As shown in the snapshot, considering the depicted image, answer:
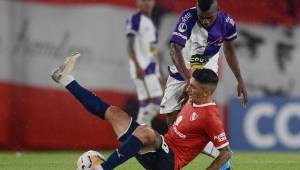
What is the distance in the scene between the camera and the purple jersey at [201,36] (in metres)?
9.44

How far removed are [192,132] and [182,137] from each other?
0.11 m

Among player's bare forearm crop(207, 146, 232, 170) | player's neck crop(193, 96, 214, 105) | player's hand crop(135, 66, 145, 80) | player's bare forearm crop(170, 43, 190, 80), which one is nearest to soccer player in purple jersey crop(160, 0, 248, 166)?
player's bare forearm crop(170, 43, 190, 80)

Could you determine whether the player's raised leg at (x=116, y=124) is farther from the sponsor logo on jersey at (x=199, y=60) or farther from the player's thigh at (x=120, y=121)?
the sponsor logo on jersey at (x=199, y=60)

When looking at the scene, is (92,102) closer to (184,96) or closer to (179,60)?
(179,60)

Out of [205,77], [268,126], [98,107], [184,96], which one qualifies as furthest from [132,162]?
[268,126]

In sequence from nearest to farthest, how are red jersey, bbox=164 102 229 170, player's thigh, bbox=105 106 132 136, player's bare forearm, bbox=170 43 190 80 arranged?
red jersey, bbox=164 102 229 170 → player's thigh, bbox=105 106 132 136 → player's bare forearm, bbox=170 43 190 80

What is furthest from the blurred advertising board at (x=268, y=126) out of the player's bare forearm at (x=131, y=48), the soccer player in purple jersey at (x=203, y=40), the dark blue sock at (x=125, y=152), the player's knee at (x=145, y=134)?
the dark blue sock at (x=125, y=152)

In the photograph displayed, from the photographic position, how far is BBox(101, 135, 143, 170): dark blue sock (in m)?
7.64

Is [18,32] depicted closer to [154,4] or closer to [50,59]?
[50,59]

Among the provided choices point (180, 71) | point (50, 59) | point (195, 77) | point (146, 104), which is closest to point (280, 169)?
point (180, 71)

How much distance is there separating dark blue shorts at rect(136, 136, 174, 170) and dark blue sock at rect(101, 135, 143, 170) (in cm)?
26

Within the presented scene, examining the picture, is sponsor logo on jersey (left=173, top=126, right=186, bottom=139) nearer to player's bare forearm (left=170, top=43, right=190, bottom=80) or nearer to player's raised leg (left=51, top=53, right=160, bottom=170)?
player's raised leg (left=51, top=53, right=160, bottom=170)

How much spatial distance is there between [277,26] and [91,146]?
13.0 ft

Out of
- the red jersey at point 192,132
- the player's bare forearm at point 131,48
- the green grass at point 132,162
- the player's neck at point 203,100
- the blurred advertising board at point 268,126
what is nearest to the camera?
the red jersey at point 192,132
